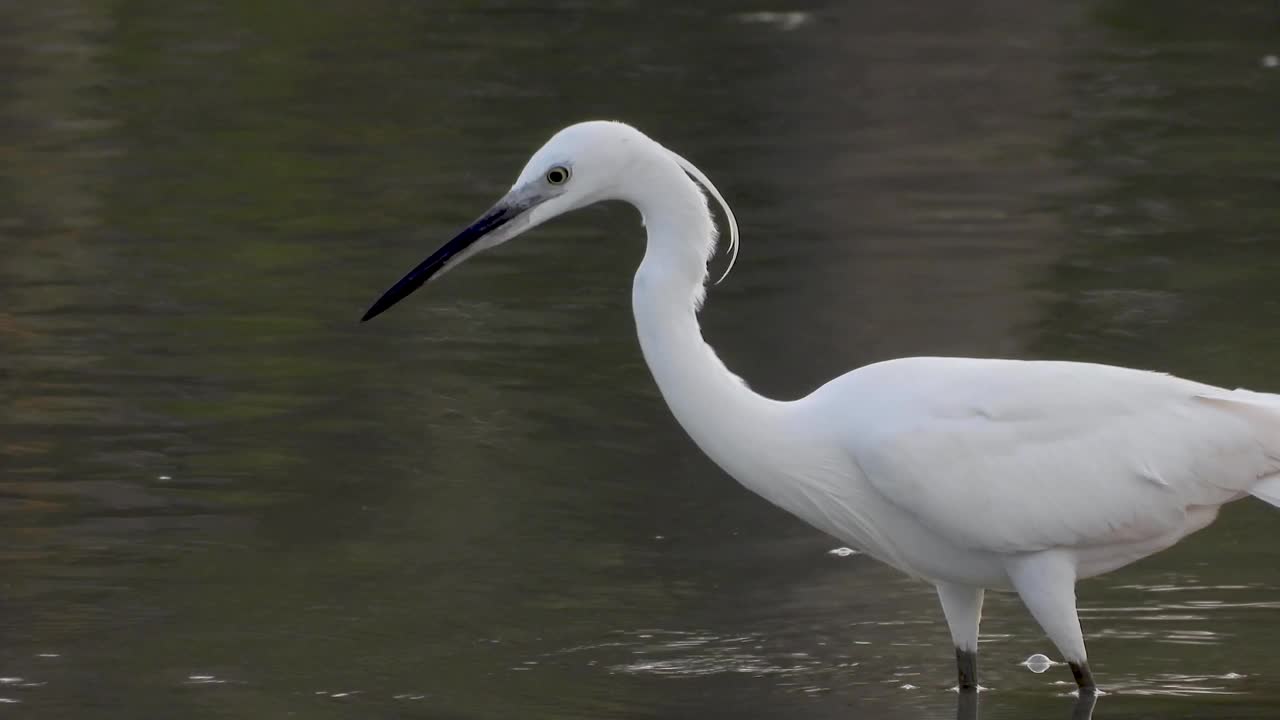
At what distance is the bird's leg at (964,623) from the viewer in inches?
212

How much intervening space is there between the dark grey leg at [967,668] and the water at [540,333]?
2.4 inches

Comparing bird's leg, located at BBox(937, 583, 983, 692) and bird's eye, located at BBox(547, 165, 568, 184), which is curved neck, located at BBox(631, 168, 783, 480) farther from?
bird's leg, located at BBox(937, 583, 983, 692)

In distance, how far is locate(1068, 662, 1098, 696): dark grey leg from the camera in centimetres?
516

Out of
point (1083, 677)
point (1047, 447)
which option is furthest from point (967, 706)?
point (1047, 447)

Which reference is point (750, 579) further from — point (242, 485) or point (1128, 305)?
point (1128, 305)

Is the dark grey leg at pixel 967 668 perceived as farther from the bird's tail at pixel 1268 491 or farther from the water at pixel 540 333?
the bird's tail at pixel 1268 491

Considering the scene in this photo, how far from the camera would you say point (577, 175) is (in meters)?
5.09

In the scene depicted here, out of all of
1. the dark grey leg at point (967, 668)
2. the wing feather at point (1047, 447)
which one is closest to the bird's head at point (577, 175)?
the wing feather at point (1047, 447)

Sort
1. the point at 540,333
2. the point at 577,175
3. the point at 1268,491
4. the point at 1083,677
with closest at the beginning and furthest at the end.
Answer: the point at 577,175 → the point at 1083,677 → the point at 1268,491 → the point at 540,333

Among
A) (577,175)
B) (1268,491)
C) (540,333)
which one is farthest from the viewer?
(540,333)

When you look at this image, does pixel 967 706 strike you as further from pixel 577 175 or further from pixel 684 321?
pixel 577 175

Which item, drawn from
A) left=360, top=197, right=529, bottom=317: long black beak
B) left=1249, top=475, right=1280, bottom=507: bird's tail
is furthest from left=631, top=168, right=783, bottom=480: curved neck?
left=1249, top=475, right=1280, bottom=507: bird's tail

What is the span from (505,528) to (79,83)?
848cm

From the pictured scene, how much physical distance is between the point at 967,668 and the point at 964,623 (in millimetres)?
108
